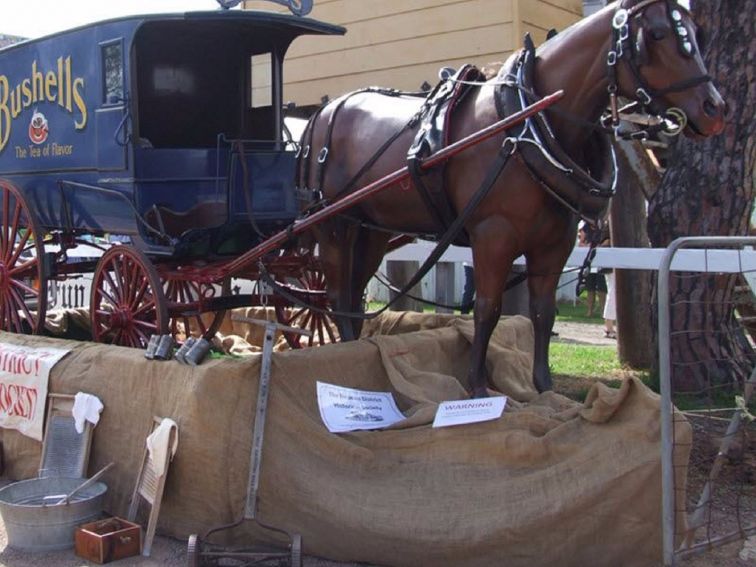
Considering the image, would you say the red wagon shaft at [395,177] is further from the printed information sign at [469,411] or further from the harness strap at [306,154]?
the printed information sign at [469,411]

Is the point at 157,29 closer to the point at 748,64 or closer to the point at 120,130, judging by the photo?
the point at 120,130

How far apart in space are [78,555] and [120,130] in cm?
274

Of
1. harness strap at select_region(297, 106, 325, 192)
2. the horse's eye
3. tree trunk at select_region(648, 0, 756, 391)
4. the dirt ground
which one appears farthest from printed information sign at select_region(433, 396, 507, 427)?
tree trunk at select_region(648, 0, 756, 391)

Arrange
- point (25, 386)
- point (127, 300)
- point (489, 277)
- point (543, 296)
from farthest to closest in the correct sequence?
point (127, 300) → point (25, 386) → point (543, 296) → point (489, 277)

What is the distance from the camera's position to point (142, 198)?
570 cm

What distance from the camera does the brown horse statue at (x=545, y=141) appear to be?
3.88 metres

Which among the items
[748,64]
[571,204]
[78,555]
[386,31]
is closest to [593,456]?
[571,204]

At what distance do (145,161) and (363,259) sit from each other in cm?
150

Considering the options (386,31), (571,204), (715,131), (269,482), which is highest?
(386,31)

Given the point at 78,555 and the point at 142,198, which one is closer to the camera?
the point at 78,555

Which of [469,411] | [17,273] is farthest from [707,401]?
[17,273]

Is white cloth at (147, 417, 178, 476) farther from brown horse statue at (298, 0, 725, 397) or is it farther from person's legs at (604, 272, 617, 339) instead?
person's legs at (604, 272, 617, 339)

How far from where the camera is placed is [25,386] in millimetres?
4852

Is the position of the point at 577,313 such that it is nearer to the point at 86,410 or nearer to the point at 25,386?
the point at 25,386
